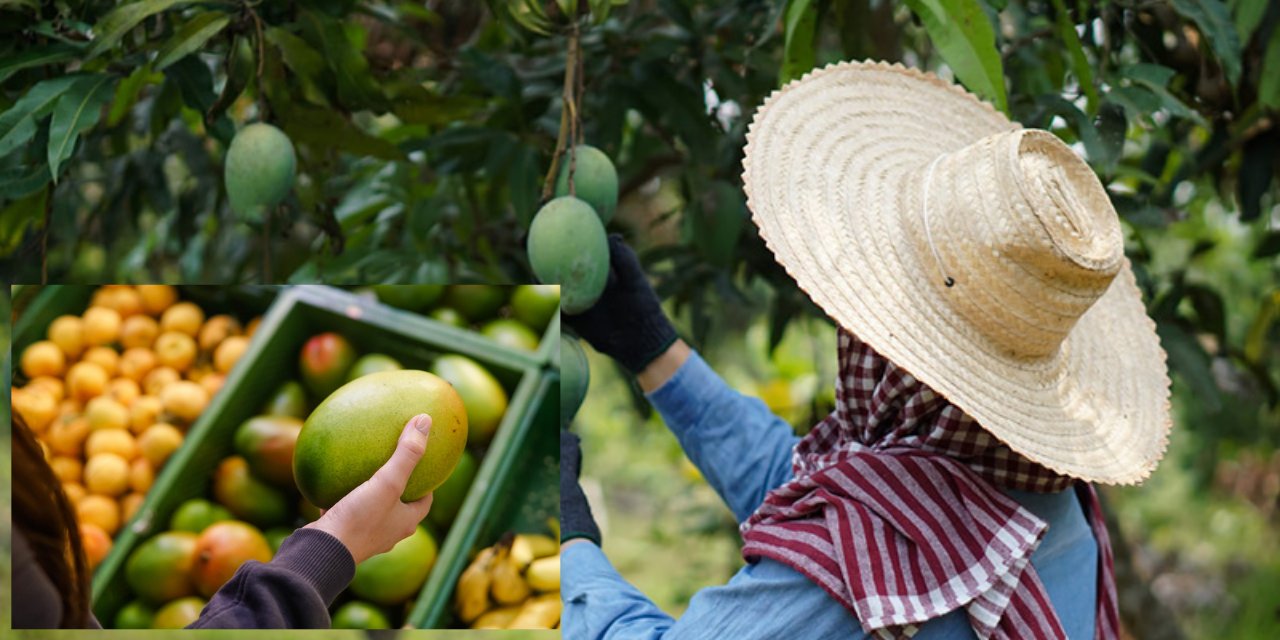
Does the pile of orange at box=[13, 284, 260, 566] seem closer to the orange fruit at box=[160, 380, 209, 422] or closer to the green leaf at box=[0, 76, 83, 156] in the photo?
the orange fruit at box=[160, 380, 209, 422]

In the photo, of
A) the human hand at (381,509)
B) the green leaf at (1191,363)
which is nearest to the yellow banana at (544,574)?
the human hand at (381,509)

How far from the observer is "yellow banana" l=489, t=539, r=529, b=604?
92 centimetres

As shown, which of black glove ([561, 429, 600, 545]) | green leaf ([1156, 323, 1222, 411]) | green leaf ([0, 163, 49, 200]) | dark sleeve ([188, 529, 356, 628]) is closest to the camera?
dark sleeve ([188, 529, 356, 628])

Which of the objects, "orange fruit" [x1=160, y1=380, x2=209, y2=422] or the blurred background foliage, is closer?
"orange fruit" [x1=160, y1=380, x2=209, y2=422]

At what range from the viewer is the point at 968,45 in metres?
1.23

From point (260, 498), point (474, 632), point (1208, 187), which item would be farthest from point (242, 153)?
point (1208, 187)

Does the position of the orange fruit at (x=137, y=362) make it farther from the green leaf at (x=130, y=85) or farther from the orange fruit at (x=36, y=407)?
the green leaf at (x=130, y=85)

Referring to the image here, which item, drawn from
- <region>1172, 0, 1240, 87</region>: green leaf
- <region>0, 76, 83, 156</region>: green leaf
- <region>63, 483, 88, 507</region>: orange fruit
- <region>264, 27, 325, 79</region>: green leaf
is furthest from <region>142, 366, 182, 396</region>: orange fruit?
<region>1172, 0, 1240, 87</region>: green leaf

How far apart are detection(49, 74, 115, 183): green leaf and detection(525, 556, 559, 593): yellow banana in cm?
58

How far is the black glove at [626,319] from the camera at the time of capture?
130 cm

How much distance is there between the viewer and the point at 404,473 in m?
0.89

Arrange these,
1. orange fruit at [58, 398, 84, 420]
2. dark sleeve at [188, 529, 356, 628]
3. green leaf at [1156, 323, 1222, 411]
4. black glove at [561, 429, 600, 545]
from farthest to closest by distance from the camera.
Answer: green leaf at [1156, 323, 1222, 411], black glove at [561, 429, 600, 545], orange fruit at [58, 398, 84, 420], dark sleeve at [188, 529, 356, 628]

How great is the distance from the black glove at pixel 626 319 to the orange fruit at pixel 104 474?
0.51 metres

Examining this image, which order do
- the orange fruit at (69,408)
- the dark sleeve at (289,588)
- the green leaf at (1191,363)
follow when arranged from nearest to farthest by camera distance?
the dark sleeve at (289,588) < the orange fruit at (69,408) < the green leaf at (1191,363)
